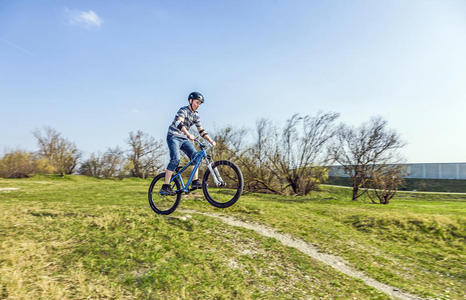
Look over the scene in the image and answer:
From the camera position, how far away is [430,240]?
11531mm

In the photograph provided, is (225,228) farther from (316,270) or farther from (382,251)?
(382,251)

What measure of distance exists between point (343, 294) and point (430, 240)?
310 inches

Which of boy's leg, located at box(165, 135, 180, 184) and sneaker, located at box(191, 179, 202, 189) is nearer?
sneaker, located at box(191, 179, 202, 189)

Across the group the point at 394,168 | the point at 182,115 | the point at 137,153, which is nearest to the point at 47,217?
the point at 182,115

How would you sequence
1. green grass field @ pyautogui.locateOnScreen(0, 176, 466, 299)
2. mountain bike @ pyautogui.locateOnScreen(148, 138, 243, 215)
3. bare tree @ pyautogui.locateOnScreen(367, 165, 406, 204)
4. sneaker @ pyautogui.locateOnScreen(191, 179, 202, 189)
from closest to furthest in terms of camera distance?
green grass field @ pyautogui.locateOnScreen(0, 176, 466, 299) → mountain bike @ pyautogui.locateOnScreen(148, 138, 243, 215) → sneaker @ pyautogui.locateOnScreen(191, 179, 202, 189) → bare tree @ pyautogui.locateOnScreen(367, 165, 406, 204)

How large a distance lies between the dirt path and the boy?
3.67 m

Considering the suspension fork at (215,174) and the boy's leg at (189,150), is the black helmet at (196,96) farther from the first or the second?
the suspension fork at (215,174)

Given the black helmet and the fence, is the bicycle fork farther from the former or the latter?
the fence

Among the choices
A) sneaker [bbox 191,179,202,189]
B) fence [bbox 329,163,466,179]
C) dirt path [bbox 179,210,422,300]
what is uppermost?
fence [bbox 329,163,466,179]

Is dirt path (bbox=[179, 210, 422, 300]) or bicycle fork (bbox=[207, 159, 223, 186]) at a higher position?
bicycle fork (bbox=[207, 159, 223, 186])

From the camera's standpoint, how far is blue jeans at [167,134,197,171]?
670 centimetres

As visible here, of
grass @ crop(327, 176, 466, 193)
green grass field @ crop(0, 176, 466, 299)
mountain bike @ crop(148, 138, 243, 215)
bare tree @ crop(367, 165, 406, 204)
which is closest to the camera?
green grass field @ crop(0, 176, 466, 299)

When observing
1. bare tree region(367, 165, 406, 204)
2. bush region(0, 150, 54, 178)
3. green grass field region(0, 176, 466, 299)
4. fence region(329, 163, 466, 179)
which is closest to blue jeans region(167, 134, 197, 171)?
green grass field region(0, 176, 466, 299)

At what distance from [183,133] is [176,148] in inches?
16.6
